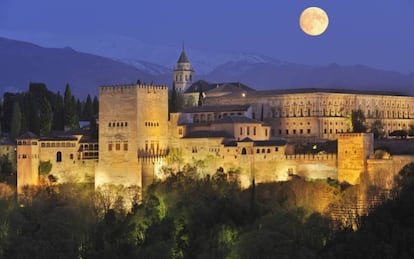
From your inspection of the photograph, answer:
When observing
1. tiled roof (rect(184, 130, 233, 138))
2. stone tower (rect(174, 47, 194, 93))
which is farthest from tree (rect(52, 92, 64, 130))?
stone tower (rect(174, 47, 194, 93))

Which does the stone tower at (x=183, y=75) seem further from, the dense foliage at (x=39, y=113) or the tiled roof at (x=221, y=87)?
the dense foliage at (x=39, y=113)

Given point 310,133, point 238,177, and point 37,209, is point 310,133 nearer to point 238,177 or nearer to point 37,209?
point 238,177

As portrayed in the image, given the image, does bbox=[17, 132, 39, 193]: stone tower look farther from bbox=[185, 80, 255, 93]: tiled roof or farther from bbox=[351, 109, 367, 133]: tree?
bbox=[185, 80, 255, 93]: tiled roof

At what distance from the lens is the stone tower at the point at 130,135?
41.4m

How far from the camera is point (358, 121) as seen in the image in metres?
47.6

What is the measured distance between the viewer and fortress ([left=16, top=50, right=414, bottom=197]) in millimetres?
39094

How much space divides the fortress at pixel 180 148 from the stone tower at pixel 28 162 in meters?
0.04

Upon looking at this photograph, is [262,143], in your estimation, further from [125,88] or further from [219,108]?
[219,108]

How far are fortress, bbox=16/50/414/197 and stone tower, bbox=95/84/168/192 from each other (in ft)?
0.13

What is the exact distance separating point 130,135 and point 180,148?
7.24ft

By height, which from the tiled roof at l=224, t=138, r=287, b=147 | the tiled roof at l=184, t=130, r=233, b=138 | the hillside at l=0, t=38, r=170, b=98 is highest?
→ the hillside at l=0, t=38, r=170, b=98

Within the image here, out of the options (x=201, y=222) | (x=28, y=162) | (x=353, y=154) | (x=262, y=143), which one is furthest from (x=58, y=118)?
(x=353, y=154)

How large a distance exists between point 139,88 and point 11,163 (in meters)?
8.57

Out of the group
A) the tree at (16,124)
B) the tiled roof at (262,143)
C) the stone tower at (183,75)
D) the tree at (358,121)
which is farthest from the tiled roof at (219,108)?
the stone tower at (183,75)
